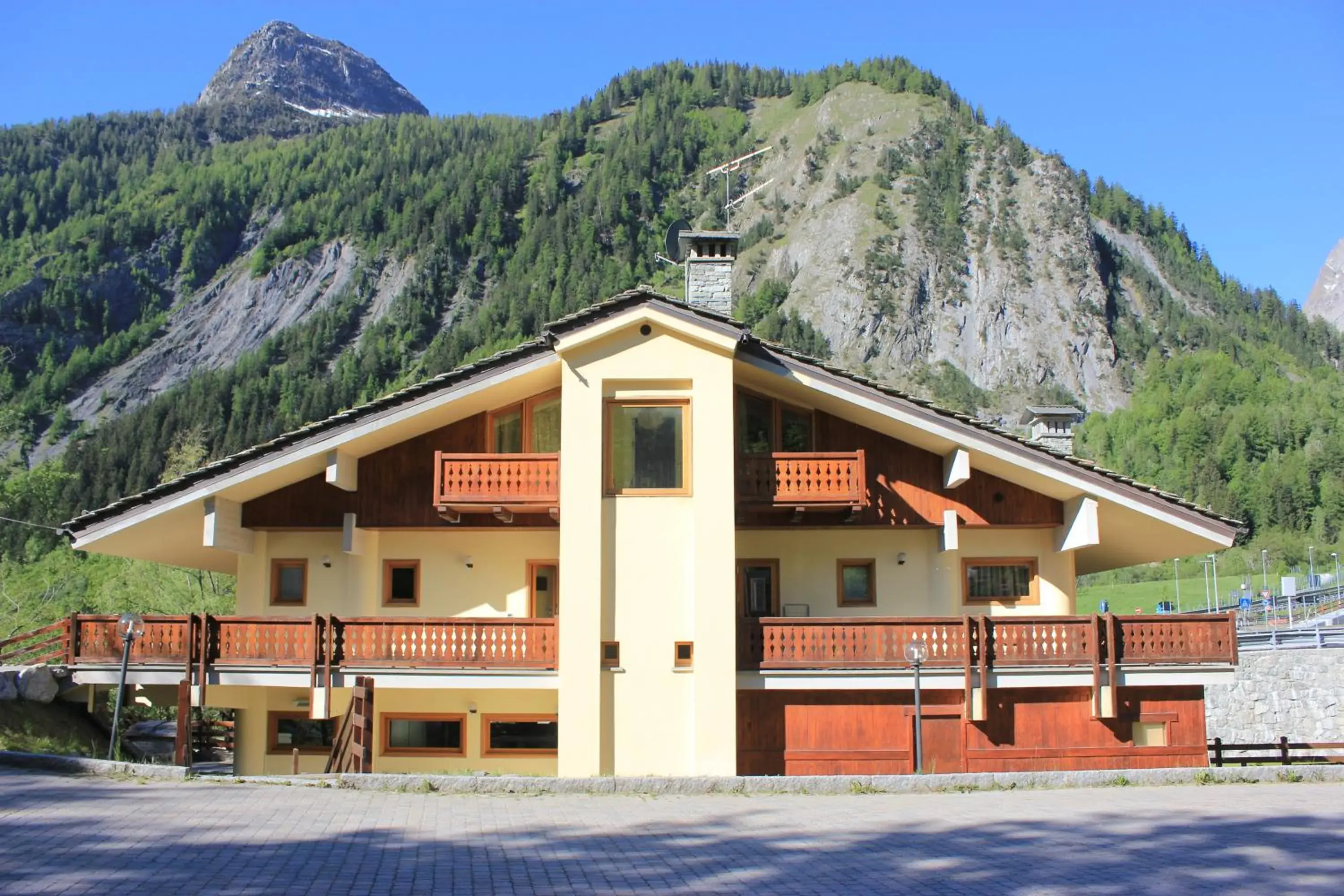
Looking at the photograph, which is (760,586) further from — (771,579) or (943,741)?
(943,741)

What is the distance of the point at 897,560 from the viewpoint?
24469 millimetres

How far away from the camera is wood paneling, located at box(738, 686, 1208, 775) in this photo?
22250mm

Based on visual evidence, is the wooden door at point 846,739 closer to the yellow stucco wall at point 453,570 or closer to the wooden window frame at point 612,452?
the wooden window frame at point 612,452

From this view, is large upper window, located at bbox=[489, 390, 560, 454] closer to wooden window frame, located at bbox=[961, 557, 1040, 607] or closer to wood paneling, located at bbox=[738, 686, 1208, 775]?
wood paneling, located at bbox=[738, 686, 1208, 775]

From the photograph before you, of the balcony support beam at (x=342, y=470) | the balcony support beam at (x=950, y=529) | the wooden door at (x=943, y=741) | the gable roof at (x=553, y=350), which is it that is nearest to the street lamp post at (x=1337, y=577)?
the gable roof at (x=553, y=350)

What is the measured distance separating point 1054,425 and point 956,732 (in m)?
7.77

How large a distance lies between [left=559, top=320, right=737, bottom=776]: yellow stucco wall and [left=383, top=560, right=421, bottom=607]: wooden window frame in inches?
149

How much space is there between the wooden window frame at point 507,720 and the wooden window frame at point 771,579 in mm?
3972

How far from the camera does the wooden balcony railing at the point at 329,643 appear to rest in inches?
870

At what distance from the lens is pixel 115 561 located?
200 ft

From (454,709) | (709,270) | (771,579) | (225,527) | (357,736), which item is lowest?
(357,736)

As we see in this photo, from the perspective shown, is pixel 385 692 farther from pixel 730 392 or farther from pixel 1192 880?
pixel 1192 880

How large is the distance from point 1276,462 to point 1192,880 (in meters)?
184

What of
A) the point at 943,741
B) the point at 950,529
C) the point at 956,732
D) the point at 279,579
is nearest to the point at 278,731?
the point at 279,579
